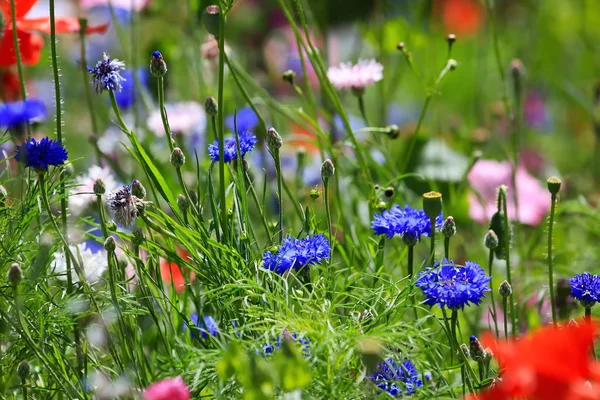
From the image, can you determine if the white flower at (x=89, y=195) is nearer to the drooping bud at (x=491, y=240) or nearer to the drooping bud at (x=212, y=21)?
the drooping bud at (x=212, y=21)

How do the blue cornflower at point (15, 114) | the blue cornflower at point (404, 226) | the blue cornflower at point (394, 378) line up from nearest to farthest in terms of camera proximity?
the blue cornflower at point (394, 378), the blue cornflower at point (404, 226), the blue cornflower at point (15, 114)

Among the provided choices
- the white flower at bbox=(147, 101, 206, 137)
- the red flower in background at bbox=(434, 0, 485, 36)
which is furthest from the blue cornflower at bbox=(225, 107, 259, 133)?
the red flower in background at bbox=(434, 0, 485, 36)

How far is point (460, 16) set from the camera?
2824mm

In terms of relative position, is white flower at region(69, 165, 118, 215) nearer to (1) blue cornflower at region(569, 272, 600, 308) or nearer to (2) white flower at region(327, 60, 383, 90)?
(2) white flower at region(327, 60, 383, 90)

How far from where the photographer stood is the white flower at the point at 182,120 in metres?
1.38

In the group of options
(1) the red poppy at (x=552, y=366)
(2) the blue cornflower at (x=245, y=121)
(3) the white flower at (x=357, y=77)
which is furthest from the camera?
(2) the blue cornflower at (x=245, y=121)

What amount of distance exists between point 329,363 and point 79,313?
0.74 feet

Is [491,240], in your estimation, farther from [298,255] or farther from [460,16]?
[460,16]

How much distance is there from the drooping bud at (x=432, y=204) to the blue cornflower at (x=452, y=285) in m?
0.05

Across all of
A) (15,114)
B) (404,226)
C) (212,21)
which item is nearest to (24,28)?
(15,114)

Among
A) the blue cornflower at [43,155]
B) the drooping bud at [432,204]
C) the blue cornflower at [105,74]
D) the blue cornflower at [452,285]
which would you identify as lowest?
the blue cornflower at [452,285]

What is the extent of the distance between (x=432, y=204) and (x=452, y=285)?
0.08 metres

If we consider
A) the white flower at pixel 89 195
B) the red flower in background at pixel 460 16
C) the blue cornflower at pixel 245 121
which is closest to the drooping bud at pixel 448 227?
the white flower at pixel 89 195

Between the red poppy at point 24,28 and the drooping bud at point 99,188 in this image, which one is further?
the red poppy at point 24,28
